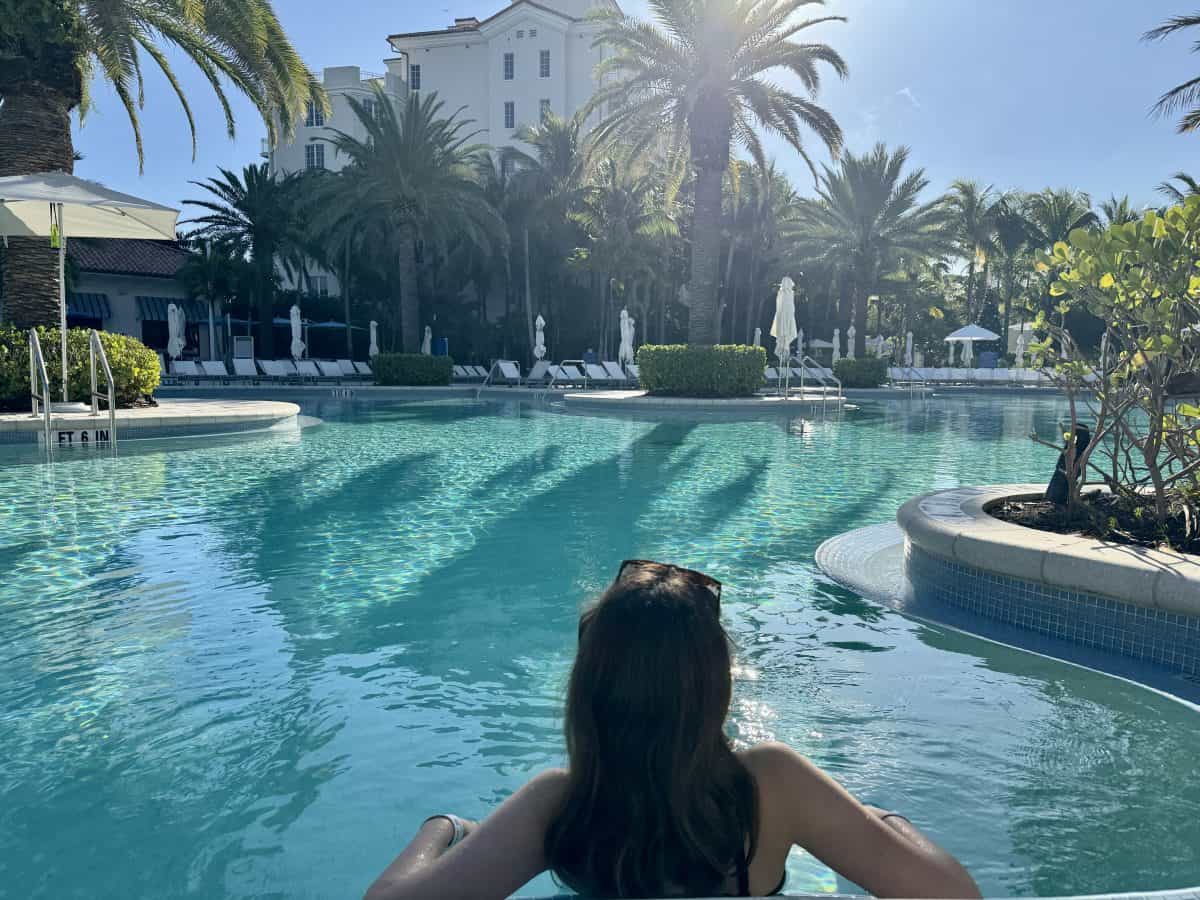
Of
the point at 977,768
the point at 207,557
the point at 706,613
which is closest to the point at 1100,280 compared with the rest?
the point at 977,768

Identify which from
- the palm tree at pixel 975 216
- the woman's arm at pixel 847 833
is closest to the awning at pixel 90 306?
the woman's arm at pixel 847 833

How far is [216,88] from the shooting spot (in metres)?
16.3

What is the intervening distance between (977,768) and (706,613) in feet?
8.73

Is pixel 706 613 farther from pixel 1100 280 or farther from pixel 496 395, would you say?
pixel 496 395

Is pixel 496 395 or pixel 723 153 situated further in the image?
pixel 496 395

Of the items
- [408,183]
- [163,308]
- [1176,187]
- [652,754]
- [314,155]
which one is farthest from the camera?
[314,155]

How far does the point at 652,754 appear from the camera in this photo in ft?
4.59

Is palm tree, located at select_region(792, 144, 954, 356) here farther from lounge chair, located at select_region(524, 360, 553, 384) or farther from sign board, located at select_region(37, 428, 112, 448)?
sign board, located at select_region(37, 428, 112, 448)

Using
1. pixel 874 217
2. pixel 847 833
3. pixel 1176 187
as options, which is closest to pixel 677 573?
pixel 847 833

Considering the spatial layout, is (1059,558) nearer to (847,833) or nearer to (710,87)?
(847,833)

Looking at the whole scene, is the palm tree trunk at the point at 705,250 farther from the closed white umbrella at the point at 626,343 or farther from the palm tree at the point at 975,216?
the palm tree at the point at 975,216

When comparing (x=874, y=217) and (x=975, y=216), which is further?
(x=975, y=216)

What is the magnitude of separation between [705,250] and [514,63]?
2905 cm

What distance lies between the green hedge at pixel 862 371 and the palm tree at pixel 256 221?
22.4 meters
